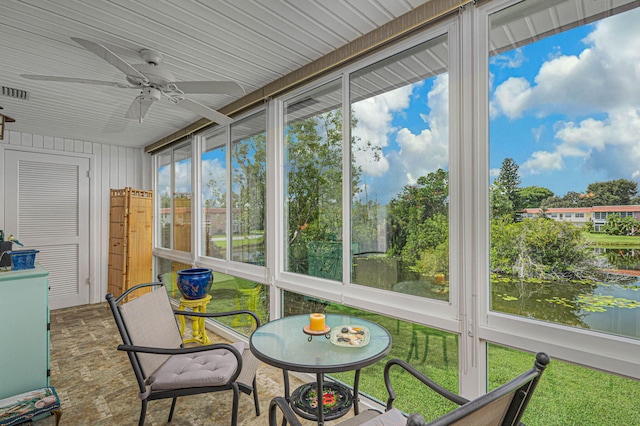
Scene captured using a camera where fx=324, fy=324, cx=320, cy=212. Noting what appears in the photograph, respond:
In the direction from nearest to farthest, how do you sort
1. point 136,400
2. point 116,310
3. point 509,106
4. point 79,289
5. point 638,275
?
1. point 638,275
2. point 509,106
3. point 116,310
4. point 136,400
5. point 79,289

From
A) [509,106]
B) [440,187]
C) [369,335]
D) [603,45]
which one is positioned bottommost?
[369,335]

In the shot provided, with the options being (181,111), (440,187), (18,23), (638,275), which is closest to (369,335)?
(440,187)

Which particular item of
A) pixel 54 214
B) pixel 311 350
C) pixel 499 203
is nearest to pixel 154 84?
pixel 311 350

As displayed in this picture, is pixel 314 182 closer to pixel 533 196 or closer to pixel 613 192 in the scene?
pixel 533 196

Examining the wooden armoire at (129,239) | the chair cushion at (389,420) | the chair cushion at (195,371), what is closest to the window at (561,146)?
the chair cushion at (389,420)

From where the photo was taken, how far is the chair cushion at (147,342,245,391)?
5.98 ft

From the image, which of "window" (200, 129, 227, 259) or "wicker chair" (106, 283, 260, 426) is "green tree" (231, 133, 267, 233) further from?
"wicker chair" (106, 283, 260, 426)

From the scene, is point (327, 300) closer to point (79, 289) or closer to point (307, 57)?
Result: point (307, 57)

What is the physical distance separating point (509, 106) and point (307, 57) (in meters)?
1.49

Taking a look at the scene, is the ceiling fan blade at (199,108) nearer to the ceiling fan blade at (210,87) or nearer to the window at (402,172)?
the ceiling fan blade at (210,87)

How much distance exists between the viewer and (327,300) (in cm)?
253

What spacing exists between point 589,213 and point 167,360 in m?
2.52

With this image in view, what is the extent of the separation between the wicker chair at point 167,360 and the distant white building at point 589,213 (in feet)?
5.91

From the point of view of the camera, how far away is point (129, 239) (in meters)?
4.77
